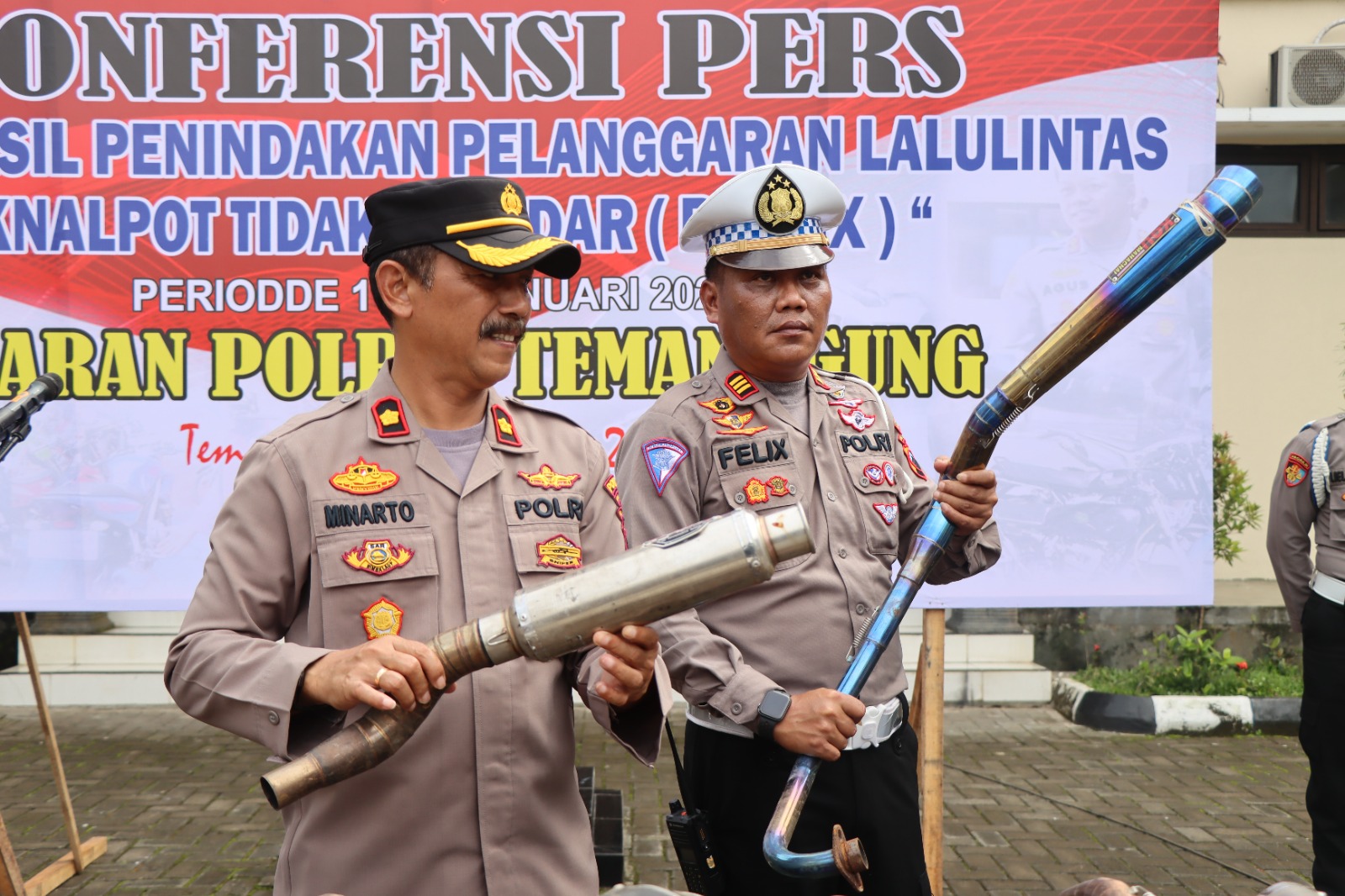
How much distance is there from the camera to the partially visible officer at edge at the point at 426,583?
1.86m

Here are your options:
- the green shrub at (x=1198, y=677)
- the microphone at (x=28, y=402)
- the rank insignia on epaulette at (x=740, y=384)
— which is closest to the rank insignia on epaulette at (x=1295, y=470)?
the rank insignia on epaulette at (x=740, y=384)

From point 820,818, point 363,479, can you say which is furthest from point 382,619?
point 820,818

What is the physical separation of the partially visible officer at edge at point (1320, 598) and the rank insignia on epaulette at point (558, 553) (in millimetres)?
3195

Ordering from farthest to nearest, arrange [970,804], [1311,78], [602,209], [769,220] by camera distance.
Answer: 1. [1311,78]
2. [970,804]
3. [602,209]
4. [769,220]

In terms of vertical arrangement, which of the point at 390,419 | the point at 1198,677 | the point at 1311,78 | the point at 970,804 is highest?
the point at 1311,78

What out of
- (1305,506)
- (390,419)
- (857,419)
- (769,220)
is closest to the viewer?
(390,419)

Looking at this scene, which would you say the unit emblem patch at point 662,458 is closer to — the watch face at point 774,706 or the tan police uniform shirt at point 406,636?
the watch face at point 774,706

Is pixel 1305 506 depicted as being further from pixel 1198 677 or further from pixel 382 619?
pixel 382 619

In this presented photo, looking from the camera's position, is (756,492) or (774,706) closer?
(774,706)

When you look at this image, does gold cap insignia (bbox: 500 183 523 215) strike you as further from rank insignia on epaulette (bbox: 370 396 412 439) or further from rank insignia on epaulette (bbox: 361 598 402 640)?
rank insignia on epaulette (bbox: 361 598 402 640)

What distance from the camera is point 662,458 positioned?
272cm

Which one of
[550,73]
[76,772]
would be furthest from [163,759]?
[550,73]

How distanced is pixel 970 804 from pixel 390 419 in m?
4.41

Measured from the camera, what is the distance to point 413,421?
6.77ft
